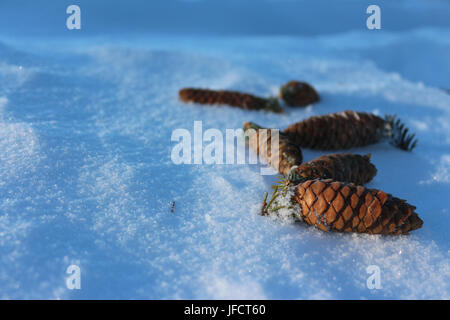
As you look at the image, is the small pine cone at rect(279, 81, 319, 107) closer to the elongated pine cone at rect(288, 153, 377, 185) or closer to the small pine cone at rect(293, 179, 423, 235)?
→ the elongated pine cone at rect(288, 153, 377, 185)

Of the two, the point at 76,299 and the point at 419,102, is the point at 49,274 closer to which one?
the point at 76,299

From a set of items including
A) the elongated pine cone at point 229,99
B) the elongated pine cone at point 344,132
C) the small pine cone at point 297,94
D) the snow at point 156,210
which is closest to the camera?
the snow at point 156,210

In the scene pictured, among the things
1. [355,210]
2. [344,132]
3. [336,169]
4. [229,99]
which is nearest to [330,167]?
[336,169]

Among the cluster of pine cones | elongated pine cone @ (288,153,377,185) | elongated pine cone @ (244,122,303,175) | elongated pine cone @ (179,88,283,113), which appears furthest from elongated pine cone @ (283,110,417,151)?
elongated pine cone @ (179,88,283,113)

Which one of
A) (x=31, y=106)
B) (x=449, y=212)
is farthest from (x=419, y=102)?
(x=31, y=106)

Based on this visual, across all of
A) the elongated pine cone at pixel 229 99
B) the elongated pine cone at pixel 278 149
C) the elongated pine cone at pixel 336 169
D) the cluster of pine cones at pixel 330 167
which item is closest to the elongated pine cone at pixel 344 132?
the cluster of pine cones at pixel 330 167

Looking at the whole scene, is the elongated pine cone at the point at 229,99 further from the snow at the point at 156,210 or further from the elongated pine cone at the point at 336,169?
the elongated pine cone at the point at 336,169

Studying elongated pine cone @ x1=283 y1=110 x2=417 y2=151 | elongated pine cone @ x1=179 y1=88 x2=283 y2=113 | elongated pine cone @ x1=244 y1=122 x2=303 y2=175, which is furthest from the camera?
elongated pine cone @ x1=179 y1=88 x2=283 y2=113
